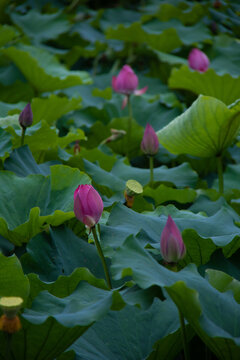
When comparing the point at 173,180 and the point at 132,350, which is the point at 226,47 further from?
the point at 132,350

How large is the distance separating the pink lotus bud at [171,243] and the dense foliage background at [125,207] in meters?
0.03

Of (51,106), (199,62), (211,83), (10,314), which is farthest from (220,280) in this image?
(199,62)

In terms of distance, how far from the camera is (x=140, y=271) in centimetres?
78

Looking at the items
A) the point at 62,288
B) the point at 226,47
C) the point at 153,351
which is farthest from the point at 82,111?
the point at 153,351

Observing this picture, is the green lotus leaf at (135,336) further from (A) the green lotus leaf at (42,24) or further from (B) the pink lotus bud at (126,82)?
(A) the green lotus leaf at (42,24)

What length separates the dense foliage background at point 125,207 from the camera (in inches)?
31.3

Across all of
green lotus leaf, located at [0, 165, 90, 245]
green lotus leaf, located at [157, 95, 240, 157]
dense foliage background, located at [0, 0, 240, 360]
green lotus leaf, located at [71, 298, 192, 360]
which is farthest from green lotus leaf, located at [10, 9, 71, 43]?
green lotus leaf, located at [71, 298, 192, 360]

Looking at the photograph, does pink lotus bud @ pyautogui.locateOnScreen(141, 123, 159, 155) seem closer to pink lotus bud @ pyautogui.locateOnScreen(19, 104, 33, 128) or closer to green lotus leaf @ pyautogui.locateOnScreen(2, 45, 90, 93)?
pink lotus bud @ pyautogui.locateOnScreen(19, 104, 33, 128)

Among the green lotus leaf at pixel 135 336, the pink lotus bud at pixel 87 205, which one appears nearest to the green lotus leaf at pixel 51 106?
the pink lotus bud at pixel 87 205

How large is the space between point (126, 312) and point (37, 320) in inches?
9.8

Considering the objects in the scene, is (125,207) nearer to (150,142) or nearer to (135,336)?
(135,336)

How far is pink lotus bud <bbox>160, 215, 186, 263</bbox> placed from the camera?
0.82 metres

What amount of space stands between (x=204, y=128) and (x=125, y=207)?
48 cm

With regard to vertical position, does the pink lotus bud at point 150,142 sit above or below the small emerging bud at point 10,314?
below
